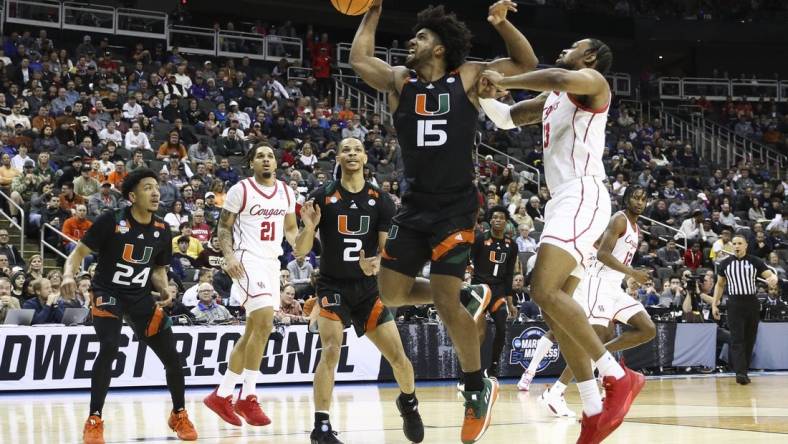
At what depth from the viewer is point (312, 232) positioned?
7469 millimetres

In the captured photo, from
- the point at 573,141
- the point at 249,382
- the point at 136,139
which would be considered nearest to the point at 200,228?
the point at 136,139

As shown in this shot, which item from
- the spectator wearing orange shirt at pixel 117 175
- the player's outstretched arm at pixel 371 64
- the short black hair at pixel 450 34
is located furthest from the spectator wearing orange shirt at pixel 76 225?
the short black hair at pixel 450 34

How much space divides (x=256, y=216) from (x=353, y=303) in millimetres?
1880

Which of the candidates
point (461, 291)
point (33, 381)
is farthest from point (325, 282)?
point (33, 381)

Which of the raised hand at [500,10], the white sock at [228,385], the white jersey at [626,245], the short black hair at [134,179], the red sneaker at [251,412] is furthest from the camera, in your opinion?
the white jersey at [626,245]

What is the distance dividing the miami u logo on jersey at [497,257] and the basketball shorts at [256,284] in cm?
474

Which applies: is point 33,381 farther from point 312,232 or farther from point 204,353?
point 312,232

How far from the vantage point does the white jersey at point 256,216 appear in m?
8.95

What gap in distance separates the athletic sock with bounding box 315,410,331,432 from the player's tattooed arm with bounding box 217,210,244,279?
6.69 ft

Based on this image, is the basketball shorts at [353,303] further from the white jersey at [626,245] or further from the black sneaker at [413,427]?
the white jersey at [626,245]

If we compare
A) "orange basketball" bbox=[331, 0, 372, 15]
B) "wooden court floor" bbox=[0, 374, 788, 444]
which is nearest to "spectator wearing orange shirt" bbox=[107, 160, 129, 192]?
"wooden court floor" bbox=[0, 374, 788, 444]

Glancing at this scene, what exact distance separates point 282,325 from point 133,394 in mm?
2335

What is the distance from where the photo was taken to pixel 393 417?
30.3 feet

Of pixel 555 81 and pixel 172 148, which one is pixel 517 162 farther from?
pixel 555 81
